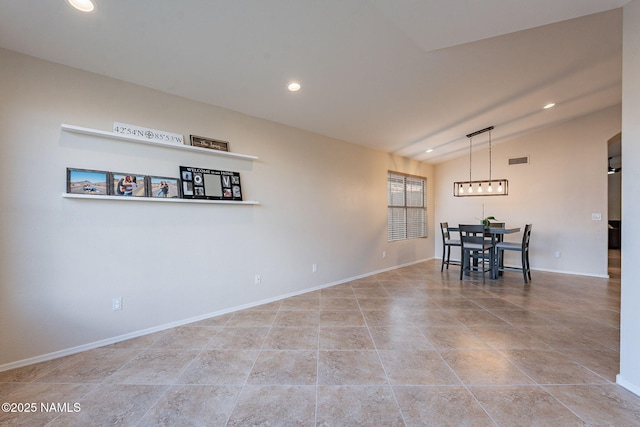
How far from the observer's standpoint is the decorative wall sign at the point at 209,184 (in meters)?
2.76

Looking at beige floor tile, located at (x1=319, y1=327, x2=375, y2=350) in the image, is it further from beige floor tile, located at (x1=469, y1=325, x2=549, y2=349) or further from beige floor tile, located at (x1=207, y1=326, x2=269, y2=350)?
beige floor tile, located at (x1=469, y1=325, x2=549, y2=349)

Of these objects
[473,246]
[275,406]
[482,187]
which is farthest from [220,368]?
[482,187]

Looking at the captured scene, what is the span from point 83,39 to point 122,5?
1.76 feet

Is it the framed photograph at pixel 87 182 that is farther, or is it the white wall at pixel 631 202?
the framed photograph at pixel 87 182

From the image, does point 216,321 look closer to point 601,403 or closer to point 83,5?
point 83,5

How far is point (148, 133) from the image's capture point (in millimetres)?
2568

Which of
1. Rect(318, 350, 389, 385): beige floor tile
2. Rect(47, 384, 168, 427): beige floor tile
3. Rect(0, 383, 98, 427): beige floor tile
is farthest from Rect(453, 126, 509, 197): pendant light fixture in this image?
Rect(0, 383, 98, 427): beige floor tile

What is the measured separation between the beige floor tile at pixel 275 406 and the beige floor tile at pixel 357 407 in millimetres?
76

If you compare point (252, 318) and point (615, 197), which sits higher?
point (615, 197)

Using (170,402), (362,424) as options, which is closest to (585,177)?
(362,424)

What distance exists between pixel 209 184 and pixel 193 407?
6.93 ft

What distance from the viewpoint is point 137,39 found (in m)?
1.98

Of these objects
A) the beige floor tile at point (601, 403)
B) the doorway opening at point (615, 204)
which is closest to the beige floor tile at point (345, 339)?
the beige floor tile at point (601, 403)

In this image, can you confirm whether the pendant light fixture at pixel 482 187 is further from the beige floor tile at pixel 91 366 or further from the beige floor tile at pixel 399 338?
the beige floor tile at pixel 91 366
